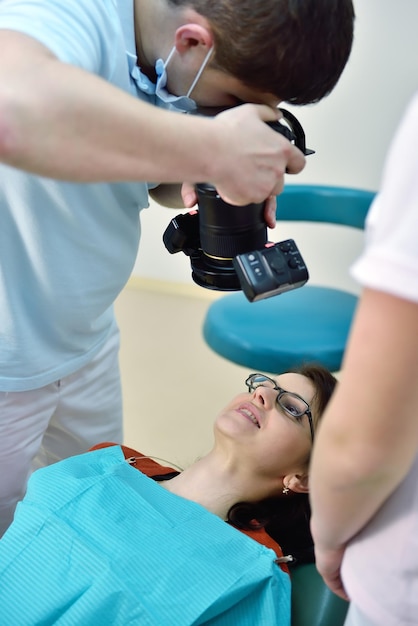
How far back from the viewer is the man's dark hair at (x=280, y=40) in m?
0.94

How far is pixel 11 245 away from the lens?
1.18m

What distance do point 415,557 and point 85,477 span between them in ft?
2.65

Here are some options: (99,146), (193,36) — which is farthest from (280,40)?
(99,146)

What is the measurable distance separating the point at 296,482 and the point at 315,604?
0.27 m

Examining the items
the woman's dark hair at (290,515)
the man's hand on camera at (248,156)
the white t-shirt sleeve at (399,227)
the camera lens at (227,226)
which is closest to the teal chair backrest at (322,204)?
the woman's dark hair at (290,515)

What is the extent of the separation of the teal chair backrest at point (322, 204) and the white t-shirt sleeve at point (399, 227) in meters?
1.63

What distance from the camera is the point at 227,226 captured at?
3.40ft

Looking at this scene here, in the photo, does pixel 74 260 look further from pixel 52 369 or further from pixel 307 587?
pixel 307 587

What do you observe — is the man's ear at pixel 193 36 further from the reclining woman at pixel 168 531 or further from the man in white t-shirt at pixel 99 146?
the reclining woman at pixel 168 531

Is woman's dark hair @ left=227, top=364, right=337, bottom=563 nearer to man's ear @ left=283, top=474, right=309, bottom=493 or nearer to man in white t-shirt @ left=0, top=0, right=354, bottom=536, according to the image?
man's ear @ left=283, top=474, right=309, bottom=493

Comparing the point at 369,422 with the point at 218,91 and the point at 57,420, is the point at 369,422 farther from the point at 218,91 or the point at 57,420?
the point at 57,420

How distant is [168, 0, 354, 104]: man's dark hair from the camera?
0.94 m

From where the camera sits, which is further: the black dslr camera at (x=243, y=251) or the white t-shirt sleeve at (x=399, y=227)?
the black dslr camera at (x=243, y=251)

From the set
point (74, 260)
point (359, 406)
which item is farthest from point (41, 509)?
point (359, 406)
